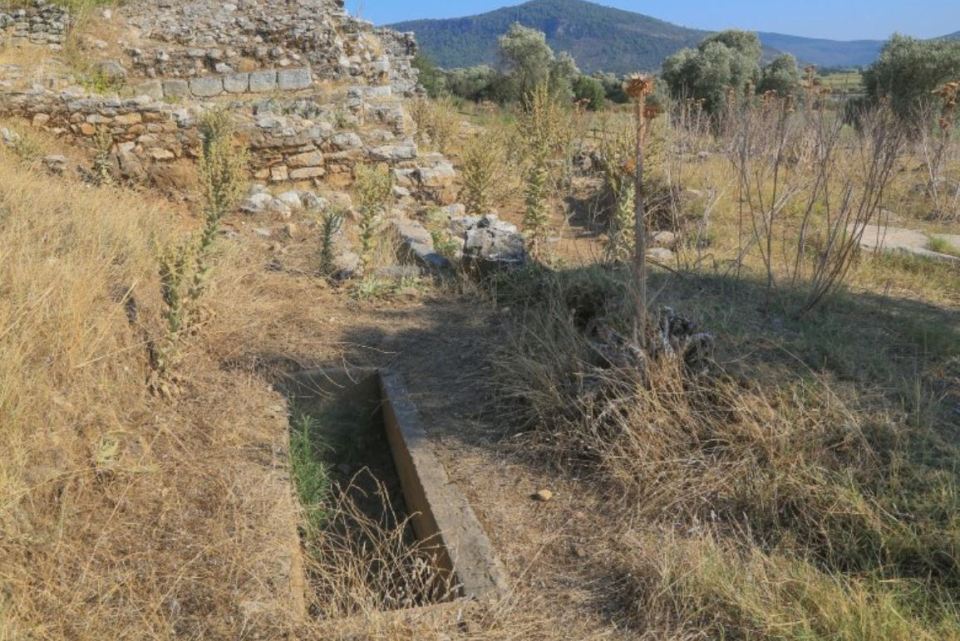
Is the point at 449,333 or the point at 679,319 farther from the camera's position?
the point at 449,333

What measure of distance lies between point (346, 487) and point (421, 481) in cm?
74

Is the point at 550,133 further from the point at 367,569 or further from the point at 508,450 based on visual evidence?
the point at 367,569

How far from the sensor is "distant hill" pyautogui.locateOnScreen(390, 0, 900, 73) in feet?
422

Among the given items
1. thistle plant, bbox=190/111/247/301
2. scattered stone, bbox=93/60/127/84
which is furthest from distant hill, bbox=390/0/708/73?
thistle plant, bbox=190/111/247/301

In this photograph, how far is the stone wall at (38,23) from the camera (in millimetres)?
9883


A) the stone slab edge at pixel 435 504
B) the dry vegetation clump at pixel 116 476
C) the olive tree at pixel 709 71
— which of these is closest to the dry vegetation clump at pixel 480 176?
the stone slab edge at pixel 435 504

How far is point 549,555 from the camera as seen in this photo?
2.89 metres

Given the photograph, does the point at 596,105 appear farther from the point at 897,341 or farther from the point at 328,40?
the point at 897,341

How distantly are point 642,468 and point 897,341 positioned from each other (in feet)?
7.02

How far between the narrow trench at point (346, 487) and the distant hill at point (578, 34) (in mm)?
116490

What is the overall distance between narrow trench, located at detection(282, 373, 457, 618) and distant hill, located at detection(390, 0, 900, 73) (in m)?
116

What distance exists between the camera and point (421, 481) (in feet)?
11.1

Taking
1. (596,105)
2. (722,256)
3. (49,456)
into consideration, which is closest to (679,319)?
(49,456)

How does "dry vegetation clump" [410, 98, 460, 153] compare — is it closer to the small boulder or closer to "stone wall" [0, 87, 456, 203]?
"stone wall" [0, 87, 456, 203]
